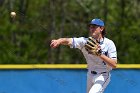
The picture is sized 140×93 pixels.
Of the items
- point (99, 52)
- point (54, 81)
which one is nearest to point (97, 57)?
point (99, 52)

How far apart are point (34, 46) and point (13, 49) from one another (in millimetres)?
1247

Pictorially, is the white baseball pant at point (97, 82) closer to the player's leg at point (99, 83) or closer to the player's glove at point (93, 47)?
the player's leg at point (99, 83)

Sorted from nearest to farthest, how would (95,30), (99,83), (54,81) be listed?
(95,30) → (99,83) → (54,81)

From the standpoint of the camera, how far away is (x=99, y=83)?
23.2 ft

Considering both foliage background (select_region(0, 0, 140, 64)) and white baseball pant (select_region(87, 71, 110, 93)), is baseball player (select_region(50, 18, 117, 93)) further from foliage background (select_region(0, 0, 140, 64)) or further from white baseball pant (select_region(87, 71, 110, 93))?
foliage background (select_region(0, 0, 140, 64))

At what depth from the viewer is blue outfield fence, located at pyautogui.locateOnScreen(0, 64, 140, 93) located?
8.86m

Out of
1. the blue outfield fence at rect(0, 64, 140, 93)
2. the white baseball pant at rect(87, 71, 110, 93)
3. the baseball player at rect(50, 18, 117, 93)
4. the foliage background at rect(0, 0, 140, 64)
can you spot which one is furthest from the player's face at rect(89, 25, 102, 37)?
the foliage background at rect(0, 0, 140, 64)

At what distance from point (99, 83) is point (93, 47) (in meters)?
0.67

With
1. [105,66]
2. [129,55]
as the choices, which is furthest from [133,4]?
[105,66]

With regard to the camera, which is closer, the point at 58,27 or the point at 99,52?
the point at 99,52

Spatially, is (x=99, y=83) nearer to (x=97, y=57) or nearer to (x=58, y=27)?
(x=97, y=57)

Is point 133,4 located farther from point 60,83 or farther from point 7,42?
point 60,83

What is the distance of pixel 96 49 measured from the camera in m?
6.62

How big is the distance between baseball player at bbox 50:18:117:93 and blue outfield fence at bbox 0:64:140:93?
1650 millimetres
